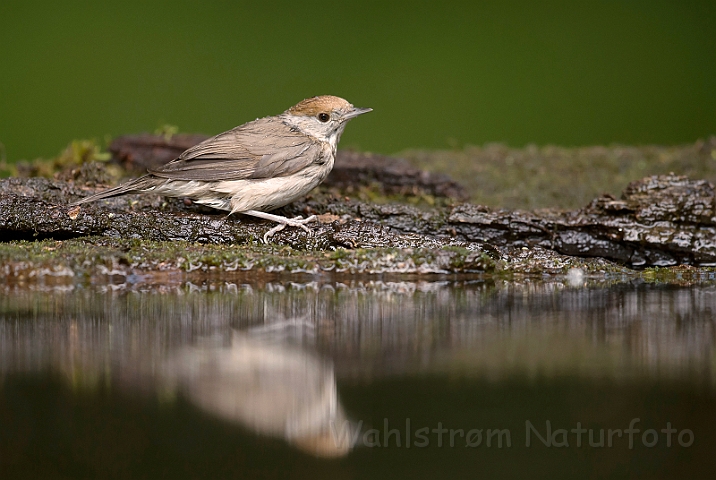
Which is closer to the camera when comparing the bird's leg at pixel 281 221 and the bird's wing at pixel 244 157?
the bird's leg at pixel 281 221

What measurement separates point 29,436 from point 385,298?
2012 millimetres

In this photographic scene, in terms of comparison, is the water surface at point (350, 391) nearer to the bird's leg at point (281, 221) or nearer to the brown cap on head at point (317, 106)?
the bird's leg at point (281, 221)

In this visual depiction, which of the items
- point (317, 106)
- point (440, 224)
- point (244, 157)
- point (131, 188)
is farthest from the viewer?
point (317, 106)

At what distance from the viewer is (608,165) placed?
23.0ft

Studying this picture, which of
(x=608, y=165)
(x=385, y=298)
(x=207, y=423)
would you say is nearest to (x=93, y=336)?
(x=207, y=423)

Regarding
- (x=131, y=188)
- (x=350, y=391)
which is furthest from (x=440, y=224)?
(x=350, y=391)

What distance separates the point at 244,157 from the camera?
5164 mm

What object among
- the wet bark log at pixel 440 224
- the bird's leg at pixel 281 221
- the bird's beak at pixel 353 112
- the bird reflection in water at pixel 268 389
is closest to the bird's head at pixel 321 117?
the bird's beak at pixel 353 112

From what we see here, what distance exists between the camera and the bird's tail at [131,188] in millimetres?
4781

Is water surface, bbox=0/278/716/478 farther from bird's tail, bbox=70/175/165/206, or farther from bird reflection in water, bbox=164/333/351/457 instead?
bird's tail, bbox=70/175/165/206

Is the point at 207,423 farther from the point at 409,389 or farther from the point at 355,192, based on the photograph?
the point at 355,192

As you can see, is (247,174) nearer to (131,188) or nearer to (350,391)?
(131,188)

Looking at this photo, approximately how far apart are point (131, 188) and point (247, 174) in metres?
0.77

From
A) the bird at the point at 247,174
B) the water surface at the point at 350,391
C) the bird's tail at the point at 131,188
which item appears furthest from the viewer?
the bird at the point at 247,174
